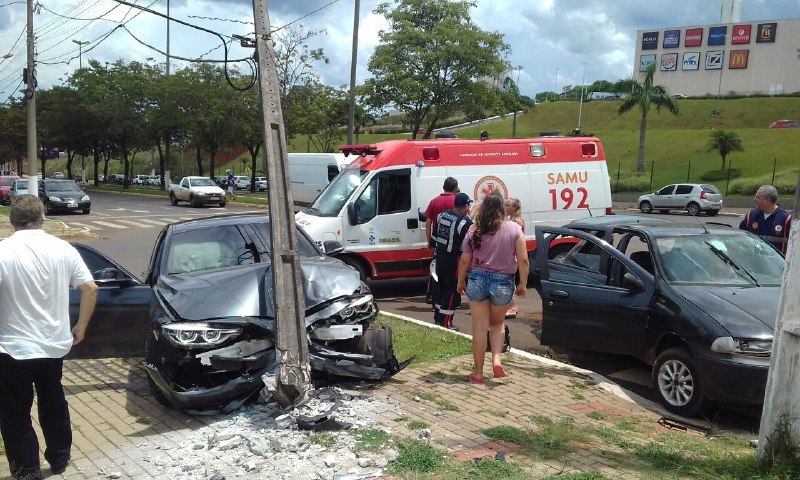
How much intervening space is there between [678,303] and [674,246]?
37.6 inches

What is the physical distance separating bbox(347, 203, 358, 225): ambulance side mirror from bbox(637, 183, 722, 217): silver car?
28636 mm

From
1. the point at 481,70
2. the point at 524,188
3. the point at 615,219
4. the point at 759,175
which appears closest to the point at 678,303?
the point at 615,219

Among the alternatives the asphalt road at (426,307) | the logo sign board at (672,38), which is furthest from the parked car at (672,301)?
the logo sign board at (672,38)

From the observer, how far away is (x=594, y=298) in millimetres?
6926

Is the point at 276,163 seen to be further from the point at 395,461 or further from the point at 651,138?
the point at 651,138

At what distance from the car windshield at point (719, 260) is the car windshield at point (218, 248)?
349cm

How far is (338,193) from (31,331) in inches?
288

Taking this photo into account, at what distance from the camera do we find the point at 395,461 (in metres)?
4.30

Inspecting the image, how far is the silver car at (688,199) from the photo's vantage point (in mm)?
34750

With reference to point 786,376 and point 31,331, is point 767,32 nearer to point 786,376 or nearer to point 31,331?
point 786,376

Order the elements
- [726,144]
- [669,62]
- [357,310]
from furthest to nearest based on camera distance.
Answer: [669,62], [726,144], [357,310]

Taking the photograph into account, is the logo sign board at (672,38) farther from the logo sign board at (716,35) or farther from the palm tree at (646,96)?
the palm tree at (646,96)

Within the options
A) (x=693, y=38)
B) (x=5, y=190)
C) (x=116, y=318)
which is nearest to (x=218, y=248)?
(x=116, y=318)

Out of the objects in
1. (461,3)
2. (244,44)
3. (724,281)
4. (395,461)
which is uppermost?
(461,3)
